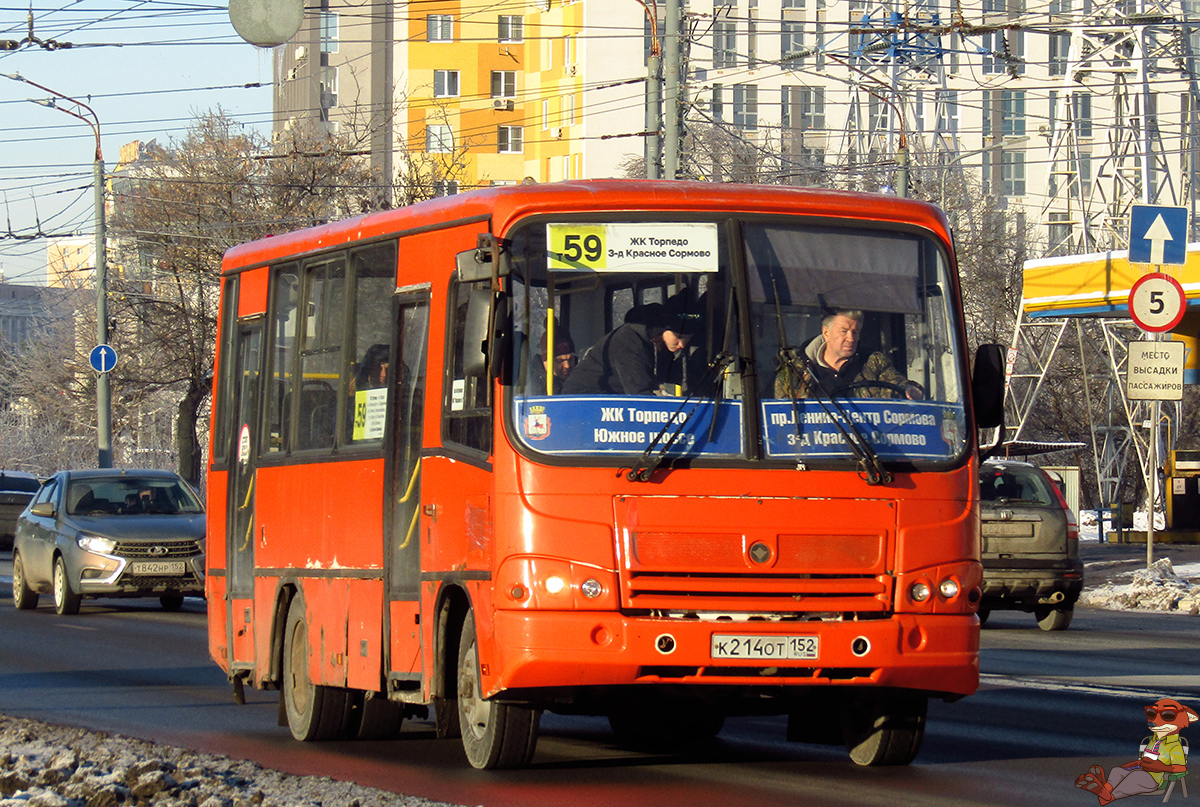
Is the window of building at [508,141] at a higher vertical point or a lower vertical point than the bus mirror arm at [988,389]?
higher

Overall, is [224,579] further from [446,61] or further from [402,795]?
[446,61]

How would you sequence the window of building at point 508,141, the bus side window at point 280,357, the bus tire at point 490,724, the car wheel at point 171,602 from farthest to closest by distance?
the window of building at point 508,141
the car wheel at point 171,602
the bus side window at point 280,357
the bus tire at point 490,724

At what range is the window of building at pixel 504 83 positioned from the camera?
95.1 meters

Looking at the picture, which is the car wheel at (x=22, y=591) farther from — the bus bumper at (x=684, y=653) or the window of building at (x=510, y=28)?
the window of building at (x=510, y=28)

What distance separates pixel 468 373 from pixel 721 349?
1082 millimetres

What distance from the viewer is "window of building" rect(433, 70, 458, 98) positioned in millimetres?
93938

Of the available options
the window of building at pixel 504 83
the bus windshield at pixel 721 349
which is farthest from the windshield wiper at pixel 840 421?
the window of building at pixel 504 83

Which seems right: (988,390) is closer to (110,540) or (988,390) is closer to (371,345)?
(371,345)

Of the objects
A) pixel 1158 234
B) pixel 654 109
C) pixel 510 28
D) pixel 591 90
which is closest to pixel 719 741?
pixel 1158 234

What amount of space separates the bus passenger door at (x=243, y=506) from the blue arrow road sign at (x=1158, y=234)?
1200 centimetres

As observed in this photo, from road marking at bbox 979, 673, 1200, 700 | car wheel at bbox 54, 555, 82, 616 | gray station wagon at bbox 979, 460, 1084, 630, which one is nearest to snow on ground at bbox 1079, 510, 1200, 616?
gray station wagon at bbox 979, 460, 1084, 630

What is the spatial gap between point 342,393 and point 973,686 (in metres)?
3.78

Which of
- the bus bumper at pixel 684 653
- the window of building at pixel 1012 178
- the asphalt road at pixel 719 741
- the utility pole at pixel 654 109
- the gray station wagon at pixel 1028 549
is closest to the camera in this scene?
the bus bumper at pixel 684 653

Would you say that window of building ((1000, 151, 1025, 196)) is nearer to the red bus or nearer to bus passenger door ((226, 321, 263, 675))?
bus passenger door ((226, 321, 263, 675))
